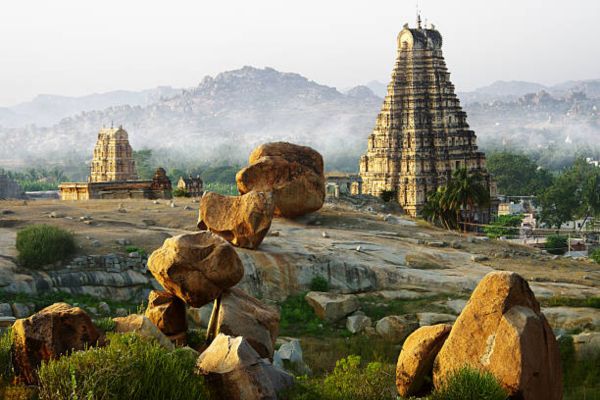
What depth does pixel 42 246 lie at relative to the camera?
72.4ft

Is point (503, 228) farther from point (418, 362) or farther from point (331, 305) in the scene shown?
point (418, 362)

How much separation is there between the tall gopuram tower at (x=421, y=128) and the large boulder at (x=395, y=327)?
43768mm

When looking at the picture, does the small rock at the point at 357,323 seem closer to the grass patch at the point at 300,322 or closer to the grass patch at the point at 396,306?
the grass patch at the point at 300,322

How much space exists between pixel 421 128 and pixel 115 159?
134ft

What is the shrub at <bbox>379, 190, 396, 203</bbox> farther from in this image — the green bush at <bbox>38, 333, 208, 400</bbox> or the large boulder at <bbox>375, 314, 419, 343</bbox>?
the green bush at <bbox>38, 333, 208, 400</bbox>

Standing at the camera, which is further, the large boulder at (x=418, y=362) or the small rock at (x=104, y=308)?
the small rock at (x=104, y=308)

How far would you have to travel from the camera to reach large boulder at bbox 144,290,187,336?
17266 millimetres

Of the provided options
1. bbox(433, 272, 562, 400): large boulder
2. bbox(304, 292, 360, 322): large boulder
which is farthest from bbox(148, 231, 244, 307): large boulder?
bbox(304, 292, 360, 322): large boulder

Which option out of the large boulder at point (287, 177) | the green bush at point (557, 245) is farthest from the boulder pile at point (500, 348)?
the green bush at point (557, 245)

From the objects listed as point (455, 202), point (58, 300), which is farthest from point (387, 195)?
point (58, 300)

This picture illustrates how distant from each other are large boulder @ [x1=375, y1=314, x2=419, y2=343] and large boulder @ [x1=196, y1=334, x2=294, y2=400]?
7.19m

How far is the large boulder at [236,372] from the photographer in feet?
43.1

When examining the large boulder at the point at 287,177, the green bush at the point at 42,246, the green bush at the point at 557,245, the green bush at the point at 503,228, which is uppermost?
the large boulder at the point at 287,177

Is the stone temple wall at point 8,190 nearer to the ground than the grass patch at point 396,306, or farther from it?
farther from it
